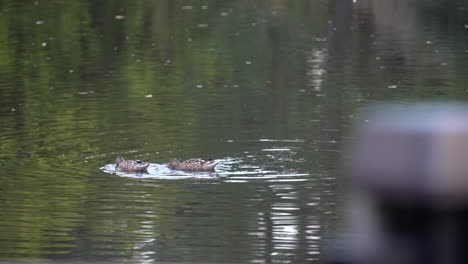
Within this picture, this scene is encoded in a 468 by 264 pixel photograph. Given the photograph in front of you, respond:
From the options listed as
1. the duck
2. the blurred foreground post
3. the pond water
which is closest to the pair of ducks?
the duck

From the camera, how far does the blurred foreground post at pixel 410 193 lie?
121cm

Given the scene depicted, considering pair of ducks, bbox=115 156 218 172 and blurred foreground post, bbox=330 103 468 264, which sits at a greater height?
blurred foreground post, bbox=330 103 468 264

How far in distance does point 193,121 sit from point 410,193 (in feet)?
49.1

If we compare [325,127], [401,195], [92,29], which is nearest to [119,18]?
[92,29]

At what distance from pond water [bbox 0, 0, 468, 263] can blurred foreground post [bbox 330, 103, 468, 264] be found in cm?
123

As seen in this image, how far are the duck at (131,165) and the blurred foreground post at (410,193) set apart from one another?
11381mm

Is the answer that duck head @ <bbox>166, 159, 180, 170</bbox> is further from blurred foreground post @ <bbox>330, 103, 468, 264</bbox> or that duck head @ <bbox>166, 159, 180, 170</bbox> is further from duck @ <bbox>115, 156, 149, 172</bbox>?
blurred foreground post @ <bbox>330, 103, 468, 264</bbox>

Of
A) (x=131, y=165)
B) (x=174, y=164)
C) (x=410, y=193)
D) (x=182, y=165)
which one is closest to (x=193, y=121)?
(x=174, y=164)

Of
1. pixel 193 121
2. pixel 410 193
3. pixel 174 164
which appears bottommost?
pixel 193 121

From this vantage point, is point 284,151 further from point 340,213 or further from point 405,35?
point 405,35

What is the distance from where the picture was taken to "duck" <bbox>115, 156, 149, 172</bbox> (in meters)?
12.6

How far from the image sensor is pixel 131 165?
12.5 meters

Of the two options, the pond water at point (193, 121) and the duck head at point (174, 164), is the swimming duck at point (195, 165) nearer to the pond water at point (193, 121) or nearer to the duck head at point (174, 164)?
the duck head at point (174, 164)

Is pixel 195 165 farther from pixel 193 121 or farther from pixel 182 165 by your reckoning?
pixel 193 121
